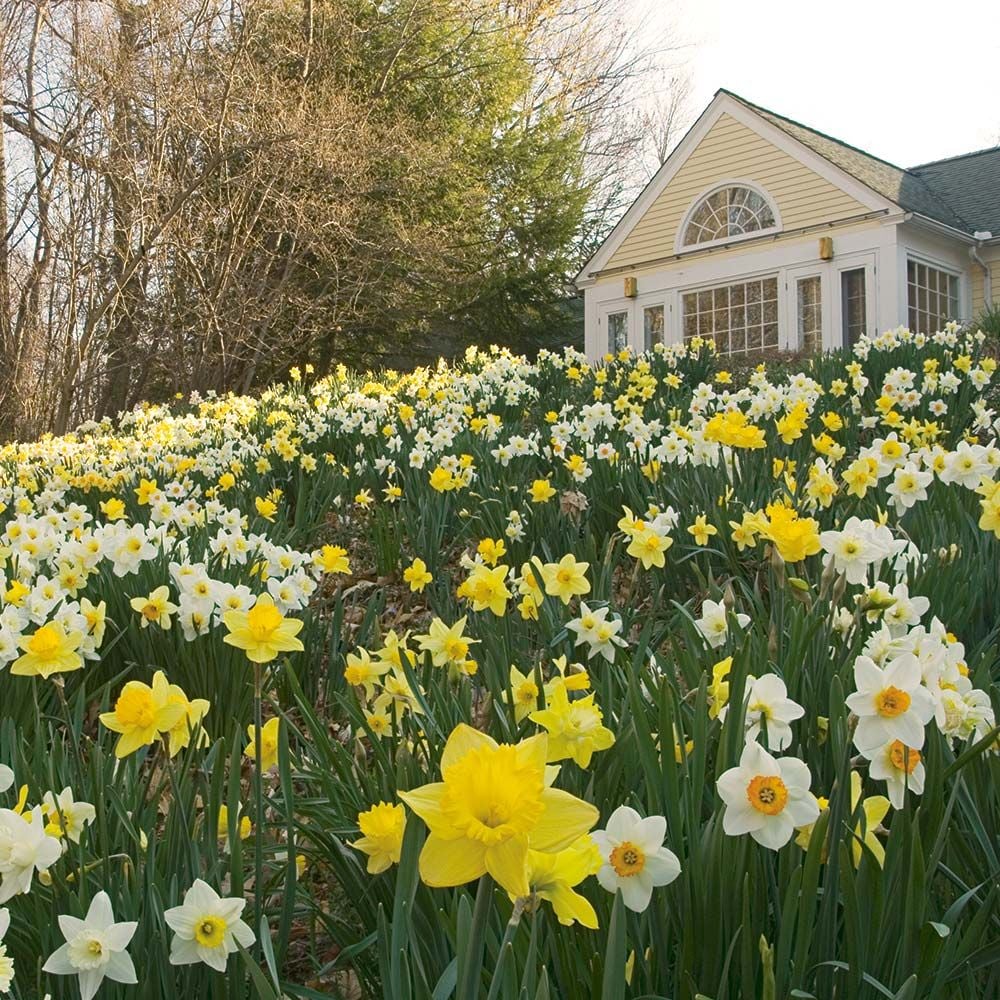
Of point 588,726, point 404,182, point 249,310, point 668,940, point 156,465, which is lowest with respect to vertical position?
point 668,940

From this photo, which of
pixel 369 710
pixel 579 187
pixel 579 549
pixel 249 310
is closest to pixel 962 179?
pixel 579 187

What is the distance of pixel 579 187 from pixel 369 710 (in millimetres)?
20285

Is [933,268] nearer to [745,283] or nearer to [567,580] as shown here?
[745,283]

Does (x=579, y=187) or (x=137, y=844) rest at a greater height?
(x=579, y=187)

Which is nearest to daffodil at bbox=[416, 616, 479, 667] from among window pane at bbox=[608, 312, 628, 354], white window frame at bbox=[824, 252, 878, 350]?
white window frame at bbox=[824, 252, 878, 350]

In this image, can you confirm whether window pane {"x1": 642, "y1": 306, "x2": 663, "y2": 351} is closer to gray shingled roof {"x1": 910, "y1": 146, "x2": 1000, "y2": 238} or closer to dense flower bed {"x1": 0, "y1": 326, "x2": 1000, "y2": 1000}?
gray shingled roof {"x1": 910, "y1": 146, "x2": 1000, "y2": 238}

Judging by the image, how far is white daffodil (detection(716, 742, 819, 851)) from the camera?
91 cm

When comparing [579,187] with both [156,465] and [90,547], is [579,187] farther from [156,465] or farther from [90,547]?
[90,547]

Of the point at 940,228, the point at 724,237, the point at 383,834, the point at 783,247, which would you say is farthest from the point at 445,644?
the point at 724,237

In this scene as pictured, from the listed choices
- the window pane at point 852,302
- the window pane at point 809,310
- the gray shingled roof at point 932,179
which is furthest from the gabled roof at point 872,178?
the window pane at point 809,310

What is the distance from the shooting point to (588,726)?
3.73 ft

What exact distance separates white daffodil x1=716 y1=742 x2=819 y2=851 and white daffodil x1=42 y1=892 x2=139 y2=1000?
571mm

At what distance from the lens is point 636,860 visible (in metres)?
0.91

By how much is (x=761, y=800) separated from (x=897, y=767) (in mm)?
204
